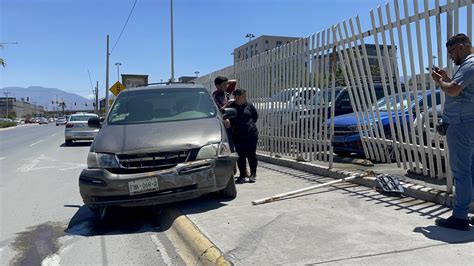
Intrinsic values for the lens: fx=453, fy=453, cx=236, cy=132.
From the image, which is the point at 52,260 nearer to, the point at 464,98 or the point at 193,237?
the point at 193,237

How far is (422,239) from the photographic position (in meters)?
4.38

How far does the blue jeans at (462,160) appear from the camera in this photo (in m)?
4.46

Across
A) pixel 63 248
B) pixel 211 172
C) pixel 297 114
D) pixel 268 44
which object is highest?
pixel 268 44

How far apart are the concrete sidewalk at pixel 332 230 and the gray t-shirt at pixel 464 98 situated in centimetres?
115

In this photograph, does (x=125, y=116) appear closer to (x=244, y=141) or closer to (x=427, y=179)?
(x=244, y=141)

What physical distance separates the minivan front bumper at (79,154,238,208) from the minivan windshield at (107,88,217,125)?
125cm

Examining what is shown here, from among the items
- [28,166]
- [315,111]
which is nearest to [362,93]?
[315,111]

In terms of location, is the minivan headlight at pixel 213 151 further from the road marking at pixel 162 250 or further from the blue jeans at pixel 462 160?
the blue jeans at pixel 462 160

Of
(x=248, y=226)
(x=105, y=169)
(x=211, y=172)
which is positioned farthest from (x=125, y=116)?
(x=248, y=226)

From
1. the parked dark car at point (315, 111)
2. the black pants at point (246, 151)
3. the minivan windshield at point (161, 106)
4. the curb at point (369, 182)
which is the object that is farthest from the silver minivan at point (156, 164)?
the parked dark car at point (315, 111)

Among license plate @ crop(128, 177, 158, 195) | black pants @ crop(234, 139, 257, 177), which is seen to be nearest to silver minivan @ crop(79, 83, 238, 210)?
license plate @ crop(128, 177, 158, 195)

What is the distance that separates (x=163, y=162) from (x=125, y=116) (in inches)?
61.8

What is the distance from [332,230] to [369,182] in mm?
2283

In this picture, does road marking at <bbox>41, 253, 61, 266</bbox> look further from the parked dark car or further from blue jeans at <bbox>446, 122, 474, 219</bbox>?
the parked dark car
